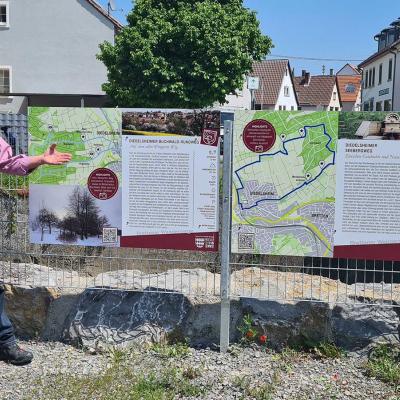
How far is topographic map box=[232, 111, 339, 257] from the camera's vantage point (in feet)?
14.1

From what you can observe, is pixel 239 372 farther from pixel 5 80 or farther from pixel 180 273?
pixel 5 80

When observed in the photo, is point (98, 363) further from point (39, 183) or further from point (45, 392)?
point (39, 183)

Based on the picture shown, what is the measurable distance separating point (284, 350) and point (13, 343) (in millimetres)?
2150

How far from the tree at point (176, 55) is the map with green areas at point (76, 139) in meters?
24.4

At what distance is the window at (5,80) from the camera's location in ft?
109

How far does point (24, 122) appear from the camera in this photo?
4961mm

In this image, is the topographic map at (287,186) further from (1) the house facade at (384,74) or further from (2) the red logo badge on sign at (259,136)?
(1) the house facade at (384,74)

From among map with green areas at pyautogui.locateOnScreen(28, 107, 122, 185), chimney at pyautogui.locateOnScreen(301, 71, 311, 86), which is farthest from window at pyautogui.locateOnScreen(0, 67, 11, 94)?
chimney at pyautogui.locateOnScreen(301, 71, 311, 86)

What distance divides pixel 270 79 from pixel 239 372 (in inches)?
2522

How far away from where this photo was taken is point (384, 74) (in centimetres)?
5453

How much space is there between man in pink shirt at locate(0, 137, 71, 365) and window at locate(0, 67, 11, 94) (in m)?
31.4

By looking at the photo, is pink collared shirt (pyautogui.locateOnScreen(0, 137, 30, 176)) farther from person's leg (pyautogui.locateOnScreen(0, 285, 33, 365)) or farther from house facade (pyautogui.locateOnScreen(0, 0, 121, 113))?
house facade (pyautogui.locateOnScreen(0, 0, 121, 113))

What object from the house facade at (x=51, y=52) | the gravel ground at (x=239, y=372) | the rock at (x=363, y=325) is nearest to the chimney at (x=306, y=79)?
the house facade at (x=51, y=52)

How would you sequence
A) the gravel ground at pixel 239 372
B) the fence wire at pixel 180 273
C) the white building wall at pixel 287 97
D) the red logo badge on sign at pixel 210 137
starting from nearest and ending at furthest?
the gravel ground at pixel 239 372 < the red logo badge on sign at pixel 210 137 < the fence wire at pixel 180 273 < the white building wall at pixel 287 97
